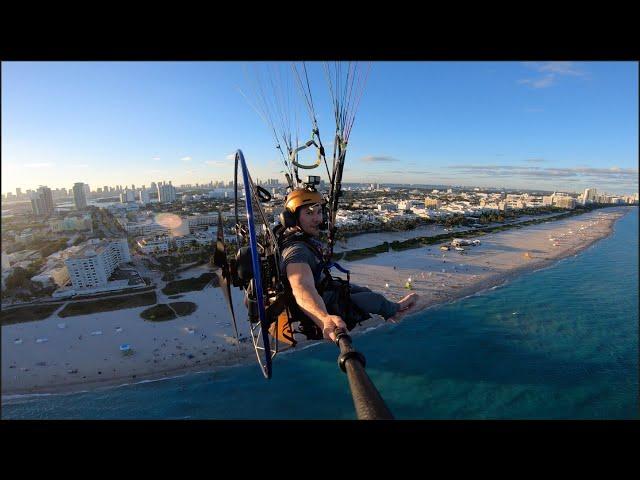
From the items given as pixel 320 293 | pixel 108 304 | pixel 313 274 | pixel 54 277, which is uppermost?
pixel 313 274

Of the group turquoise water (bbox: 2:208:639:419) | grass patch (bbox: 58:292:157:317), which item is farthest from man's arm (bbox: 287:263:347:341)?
grass patch (bbox: 58:292:157:317)

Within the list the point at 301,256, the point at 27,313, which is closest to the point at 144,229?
the point at 27,313

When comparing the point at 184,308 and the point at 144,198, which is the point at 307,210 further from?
the point at 144,198

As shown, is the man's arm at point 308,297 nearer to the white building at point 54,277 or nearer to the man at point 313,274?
the man at point 313,274

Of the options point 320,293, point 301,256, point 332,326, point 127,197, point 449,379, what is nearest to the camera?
point 332,326

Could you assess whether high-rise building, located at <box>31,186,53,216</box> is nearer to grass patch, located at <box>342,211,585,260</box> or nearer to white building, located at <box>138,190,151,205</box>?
grass patch, located at <box>342,211,585,260</box>

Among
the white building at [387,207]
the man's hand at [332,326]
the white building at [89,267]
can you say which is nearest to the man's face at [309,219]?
the man's hand at [332,326]
